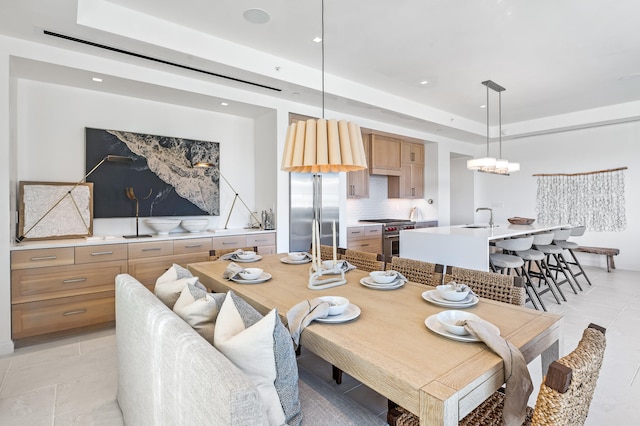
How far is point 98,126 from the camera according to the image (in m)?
3.69

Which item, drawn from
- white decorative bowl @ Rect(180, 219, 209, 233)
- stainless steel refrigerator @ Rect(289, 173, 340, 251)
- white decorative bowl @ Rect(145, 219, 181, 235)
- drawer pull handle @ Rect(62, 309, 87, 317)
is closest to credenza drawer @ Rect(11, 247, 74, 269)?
drawer pull handle @ Rect(62, 309, 87, 317)

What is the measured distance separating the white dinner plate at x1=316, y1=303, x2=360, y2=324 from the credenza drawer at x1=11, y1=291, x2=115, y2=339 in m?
2.81

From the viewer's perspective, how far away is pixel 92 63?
313cm

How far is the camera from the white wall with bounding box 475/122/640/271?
5949 millimetres

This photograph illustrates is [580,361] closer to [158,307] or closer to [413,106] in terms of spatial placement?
[158,307]

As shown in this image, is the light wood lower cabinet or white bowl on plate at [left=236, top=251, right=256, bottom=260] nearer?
white bowl on plate at [left=236, top=251, right=256, bottom=260]

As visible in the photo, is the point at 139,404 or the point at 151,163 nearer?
the point at 139,404

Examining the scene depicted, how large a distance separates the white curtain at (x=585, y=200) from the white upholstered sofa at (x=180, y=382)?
7.04 meters

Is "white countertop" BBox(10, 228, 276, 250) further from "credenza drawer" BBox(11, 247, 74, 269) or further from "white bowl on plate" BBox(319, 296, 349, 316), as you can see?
"white bowl on plate" BBox(319, 296, 349, 316)

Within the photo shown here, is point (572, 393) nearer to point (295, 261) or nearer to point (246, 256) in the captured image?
point (295, 261)

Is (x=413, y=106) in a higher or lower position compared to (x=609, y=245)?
higher

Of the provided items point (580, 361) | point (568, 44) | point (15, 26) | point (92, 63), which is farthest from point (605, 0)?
point (15, 26)

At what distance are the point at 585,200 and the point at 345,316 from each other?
7019mm

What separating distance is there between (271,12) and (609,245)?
22.8ft
